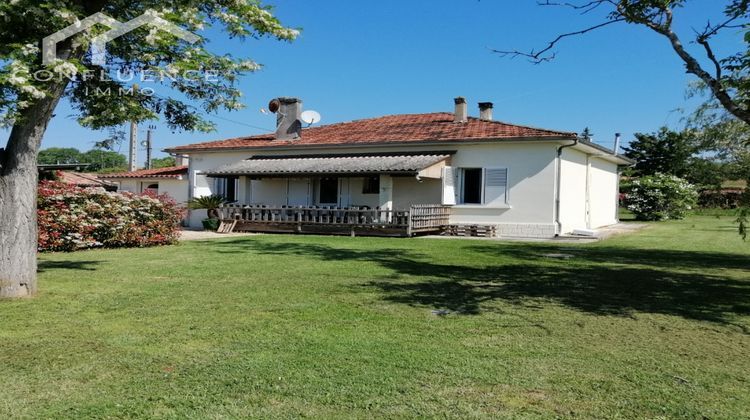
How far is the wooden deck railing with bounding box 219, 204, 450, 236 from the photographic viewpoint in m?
19.3

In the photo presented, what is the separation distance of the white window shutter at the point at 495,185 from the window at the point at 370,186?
13.6 ft

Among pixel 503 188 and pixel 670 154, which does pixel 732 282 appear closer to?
pixel 503 188

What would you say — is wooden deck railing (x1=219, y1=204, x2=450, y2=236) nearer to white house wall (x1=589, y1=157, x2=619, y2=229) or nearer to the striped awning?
the striped awning

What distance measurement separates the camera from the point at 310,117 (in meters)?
26.3

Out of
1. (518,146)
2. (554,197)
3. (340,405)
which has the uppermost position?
(518,146)

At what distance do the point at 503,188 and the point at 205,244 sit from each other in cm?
1026

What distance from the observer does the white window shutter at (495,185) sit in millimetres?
19984

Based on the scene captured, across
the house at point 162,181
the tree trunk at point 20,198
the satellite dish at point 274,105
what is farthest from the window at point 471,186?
the tree trunk at point 20,198

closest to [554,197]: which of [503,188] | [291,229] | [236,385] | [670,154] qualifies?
[503,188]

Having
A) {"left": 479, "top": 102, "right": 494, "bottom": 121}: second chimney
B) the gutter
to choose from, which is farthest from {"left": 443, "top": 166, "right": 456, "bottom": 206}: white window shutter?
{"left": 479, "top": 102, "right": 494, "bottom": 121}: second chimney

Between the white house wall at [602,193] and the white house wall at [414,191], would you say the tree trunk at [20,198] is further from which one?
the white house wall at [602,193]

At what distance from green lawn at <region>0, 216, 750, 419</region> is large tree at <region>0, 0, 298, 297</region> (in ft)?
3.74

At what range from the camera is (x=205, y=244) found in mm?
15492

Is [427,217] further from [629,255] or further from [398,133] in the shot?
[629,255]
